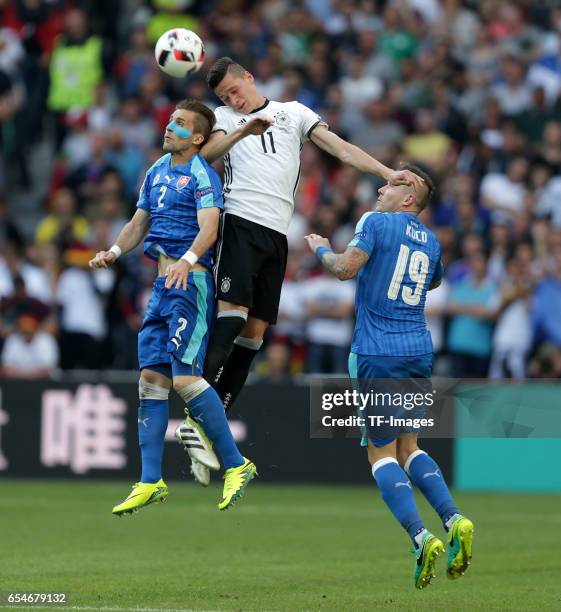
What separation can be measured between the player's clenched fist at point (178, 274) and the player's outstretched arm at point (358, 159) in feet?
4.56

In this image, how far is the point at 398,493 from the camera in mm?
10625

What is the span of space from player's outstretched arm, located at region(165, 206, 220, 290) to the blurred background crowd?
8287 millimetres

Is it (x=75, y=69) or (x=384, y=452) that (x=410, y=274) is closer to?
(x=384, y=452)

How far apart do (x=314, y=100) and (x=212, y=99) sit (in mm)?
1528

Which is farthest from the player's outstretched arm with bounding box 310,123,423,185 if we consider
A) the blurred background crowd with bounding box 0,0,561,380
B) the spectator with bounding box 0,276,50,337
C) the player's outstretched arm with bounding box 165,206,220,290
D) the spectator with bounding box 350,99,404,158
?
the spectator with bounding box 350,99,404,158

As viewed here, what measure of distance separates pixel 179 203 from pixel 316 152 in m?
10.5

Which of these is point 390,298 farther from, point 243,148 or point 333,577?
point 333,577

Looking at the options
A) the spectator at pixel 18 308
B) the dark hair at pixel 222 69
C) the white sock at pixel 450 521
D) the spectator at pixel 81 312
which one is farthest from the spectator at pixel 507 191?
the white sock at pixel 450 521

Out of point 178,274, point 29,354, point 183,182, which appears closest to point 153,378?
point 178,274

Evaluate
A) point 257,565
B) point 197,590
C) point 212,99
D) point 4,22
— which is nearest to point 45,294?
point 212,99

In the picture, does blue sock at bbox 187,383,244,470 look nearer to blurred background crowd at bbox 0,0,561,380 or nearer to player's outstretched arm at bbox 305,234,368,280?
player's outstretched arm at bbox 305,234,368,280

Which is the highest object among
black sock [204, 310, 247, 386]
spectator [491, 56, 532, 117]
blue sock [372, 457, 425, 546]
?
spectator [491, 56, 532, 117]

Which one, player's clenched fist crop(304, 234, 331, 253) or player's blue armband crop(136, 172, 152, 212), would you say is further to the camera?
player's blue armband crop(136, 172, 152, 212)

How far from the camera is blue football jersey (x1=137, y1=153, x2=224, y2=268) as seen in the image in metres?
10.9
